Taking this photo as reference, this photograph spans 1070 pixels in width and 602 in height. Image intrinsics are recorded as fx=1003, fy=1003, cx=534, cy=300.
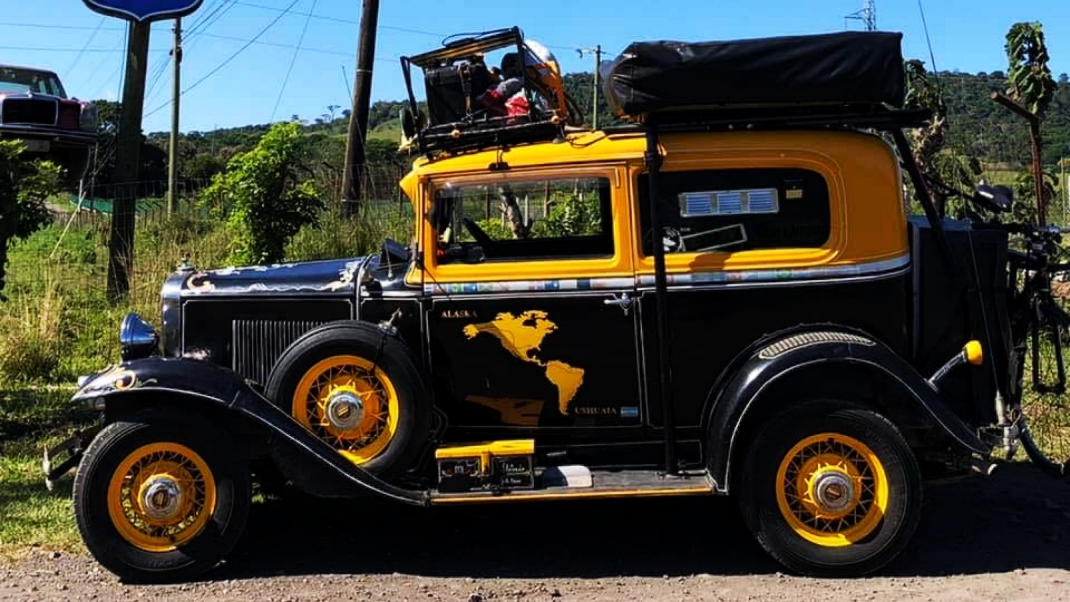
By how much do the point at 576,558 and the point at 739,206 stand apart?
2.00m

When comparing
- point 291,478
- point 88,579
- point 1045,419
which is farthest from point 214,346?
point 1045,419

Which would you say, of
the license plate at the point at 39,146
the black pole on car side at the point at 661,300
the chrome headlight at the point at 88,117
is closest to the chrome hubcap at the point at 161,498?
the black pole on car side at the point at 661,300

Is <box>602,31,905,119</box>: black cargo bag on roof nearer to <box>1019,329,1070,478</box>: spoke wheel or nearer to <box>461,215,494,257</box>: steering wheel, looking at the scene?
<box>461,215,494,257</box>: steering wheel

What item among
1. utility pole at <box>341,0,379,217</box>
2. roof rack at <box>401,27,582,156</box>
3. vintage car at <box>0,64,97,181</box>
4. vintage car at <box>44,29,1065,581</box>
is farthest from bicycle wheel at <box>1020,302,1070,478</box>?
vintage car at <box>0,64,97,181</box>

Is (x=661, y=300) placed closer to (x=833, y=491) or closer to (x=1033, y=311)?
(x=833, y=491)

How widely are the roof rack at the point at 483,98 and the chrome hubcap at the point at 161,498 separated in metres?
2.11

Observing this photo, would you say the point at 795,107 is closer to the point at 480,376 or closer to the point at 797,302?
the point at 797,302

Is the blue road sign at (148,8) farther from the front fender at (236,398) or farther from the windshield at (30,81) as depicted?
the windshield at (30,81)

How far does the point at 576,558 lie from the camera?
525cm

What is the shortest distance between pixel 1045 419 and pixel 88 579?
21.6 feet

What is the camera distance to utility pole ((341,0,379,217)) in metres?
13.0

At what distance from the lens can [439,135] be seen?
17.1ft

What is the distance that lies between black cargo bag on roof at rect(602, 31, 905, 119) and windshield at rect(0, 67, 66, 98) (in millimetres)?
14154

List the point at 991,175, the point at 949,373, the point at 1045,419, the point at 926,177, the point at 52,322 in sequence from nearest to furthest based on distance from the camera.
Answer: the point at 949,373
the point at 926,177
the point at 1045,419
the point at 52,322
the point at 991,175
